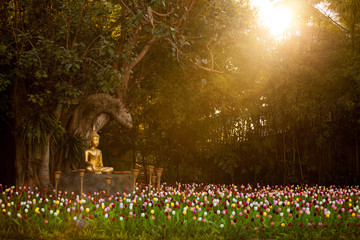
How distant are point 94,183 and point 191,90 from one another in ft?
13.9

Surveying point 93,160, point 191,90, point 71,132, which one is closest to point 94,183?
point 93,160

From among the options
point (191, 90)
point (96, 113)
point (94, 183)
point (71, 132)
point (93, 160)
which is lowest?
point (94, 183)

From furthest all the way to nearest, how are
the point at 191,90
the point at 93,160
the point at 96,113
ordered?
the point at 191,90, the point at 96,113, the point at 93,160

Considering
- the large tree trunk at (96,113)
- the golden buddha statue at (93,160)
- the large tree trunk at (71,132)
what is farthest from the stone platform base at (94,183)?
the large tree trunk at (96,113)

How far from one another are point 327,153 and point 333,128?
699mm

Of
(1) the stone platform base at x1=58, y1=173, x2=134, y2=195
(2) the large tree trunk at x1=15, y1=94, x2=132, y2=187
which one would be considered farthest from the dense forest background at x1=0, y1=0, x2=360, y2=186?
(1) the stone platform base at x1=58, y1=173, x2=134, y2=195

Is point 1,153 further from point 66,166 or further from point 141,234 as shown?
point 141,234

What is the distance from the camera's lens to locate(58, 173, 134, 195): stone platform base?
8250 mm

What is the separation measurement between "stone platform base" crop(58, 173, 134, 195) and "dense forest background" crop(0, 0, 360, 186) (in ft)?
2.50

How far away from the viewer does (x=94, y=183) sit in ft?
27.1

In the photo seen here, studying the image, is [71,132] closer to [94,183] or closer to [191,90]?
[94,183]

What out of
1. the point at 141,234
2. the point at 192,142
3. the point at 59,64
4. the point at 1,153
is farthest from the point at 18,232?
the point at 192,142

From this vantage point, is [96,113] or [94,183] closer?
[94,183]

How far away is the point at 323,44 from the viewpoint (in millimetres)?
11008
